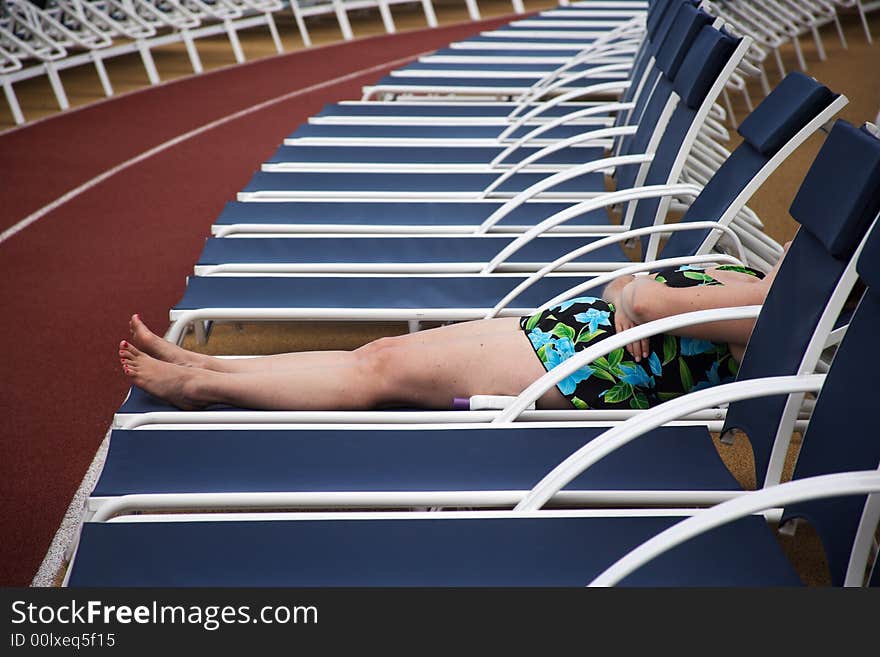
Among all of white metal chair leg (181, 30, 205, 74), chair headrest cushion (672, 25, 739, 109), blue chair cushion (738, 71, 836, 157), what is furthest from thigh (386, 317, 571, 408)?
white metal chair leg (181, 30, 205, 74)

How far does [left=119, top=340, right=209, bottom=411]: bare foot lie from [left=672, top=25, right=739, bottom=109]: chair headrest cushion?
1884mm

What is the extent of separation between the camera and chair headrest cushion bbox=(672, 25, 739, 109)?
3125mm

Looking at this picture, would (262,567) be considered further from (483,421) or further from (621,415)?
(621,415)

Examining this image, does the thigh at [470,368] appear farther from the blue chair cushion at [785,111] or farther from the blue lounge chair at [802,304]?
the blue chair cushion at [785,111]

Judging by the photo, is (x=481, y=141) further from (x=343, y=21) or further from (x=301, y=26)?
(x=343, y=21)

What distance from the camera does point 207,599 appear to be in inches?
59.9

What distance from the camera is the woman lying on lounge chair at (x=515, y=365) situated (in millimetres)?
2186

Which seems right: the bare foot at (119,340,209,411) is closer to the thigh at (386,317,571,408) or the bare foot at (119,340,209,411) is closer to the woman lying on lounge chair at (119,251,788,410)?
the woman lying on lounge chair at (119,251,788,410)

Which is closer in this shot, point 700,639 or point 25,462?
point 700,639

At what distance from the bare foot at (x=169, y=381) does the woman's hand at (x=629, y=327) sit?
3.13ft

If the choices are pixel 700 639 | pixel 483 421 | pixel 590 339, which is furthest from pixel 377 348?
pixel 700 639

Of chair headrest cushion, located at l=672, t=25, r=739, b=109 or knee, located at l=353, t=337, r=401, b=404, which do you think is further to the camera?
chair headrest cushion, located at l=672, t=25, r=739, b=109

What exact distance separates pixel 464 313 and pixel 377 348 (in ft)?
1.70

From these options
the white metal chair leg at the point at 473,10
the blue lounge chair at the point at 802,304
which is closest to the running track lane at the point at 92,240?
the blue lounge chair at the point at 802,304
